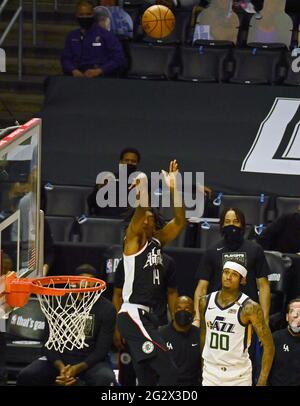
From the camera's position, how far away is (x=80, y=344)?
1087 cm

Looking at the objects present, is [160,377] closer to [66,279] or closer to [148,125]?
[66,279]

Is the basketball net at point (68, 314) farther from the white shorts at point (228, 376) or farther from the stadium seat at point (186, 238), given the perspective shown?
the stadium seat at point (186, 238)

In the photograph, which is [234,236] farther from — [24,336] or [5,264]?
[5,264]

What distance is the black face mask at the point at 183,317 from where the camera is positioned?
11.0 metres

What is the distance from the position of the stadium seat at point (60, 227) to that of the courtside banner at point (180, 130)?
1209 mm

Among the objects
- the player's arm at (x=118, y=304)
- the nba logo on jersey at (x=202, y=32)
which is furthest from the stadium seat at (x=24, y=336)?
the nba logo on jersey at (x=202, y=32)

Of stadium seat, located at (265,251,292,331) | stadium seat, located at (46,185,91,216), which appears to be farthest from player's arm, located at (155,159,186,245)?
stadium seat, located at (46,185,91,216)

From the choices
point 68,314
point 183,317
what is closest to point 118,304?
point 183,317

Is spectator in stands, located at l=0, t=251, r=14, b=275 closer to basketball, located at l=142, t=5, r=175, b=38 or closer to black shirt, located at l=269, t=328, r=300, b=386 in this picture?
black shirt, located at l=269, t=328, r=300, b=386

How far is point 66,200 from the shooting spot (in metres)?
13.7

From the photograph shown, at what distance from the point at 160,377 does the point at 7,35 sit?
7.87 metres

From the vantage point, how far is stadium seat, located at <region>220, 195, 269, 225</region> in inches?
526

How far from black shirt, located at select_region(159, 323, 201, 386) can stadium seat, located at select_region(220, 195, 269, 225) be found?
259cm

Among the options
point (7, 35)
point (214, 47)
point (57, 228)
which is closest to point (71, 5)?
point (7, 35)
